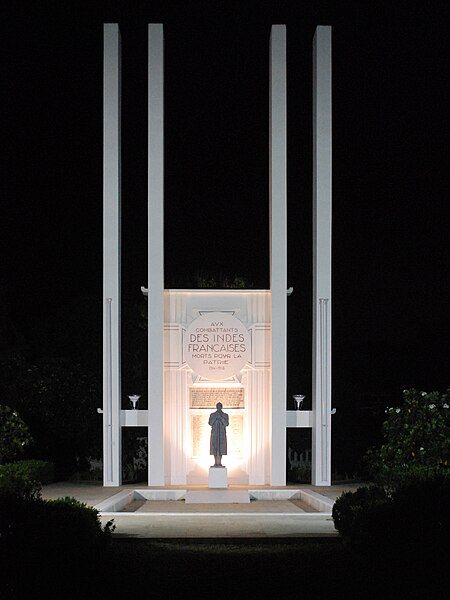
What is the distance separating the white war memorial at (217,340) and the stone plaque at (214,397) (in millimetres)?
23

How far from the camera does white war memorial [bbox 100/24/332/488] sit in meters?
22.6

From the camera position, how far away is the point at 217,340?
75.6ft

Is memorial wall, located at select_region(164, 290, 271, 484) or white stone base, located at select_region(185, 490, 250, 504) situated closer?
white stone base, located at select_region(185, 490, 250, 504)

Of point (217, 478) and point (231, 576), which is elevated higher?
point (231, 576)

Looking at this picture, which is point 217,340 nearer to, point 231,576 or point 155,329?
point 155,329

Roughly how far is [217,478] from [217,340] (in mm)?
3175

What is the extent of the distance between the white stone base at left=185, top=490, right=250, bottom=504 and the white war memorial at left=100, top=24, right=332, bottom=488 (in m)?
→ 1.69

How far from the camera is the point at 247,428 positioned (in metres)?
23.3
